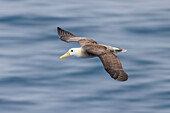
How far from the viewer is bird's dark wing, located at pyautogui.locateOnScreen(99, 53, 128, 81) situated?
17984mm

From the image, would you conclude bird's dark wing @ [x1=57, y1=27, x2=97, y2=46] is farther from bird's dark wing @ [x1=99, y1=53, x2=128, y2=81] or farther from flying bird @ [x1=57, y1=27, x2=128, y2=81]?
bird's dark wing @ [x1=99, y1=53, x2=128, y2=81]

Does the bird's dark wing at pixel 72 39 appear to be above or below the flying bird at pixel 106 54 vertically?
above

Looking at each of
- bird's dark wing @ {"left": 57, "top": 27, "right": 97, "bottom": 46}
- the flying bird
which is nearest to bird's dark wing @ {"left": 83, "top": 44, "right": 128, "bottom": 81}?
the flying bird

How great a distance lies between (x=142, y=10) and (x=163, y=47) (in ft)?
13.7

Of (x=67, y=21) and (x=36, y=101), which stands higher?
(x=67, y=21)

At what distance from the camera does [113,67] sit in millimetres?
18297

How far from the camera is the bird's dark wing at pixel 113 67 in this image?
59.0ft

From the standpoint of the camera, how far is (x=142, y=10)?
28.0 metres

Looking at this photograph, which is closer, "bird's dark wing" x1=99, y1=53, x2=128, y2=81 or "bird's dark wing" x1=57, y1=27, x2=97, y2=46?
"bird's dark wing" x1=99, y1=53, x2=128, y2=81

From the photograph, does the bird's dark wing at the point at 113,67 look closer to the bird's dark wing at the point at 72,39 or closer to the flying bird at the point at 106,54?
the flying bird at the point at 106,54

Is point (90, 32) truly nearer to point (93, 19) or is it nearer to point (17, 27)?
point (93, 19)

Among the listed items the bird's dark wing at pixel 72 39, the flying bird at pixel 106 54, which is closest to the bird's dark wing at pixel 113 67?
the flying bird at pixel 106 54

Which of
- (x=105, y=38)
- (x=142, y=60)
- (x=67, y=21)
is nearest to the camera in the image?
(x=142, y=60)

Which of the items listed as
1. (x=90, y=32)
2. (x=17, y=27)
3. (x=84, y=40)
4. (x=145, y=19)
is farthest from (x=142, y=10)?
(x=84, y=40)
